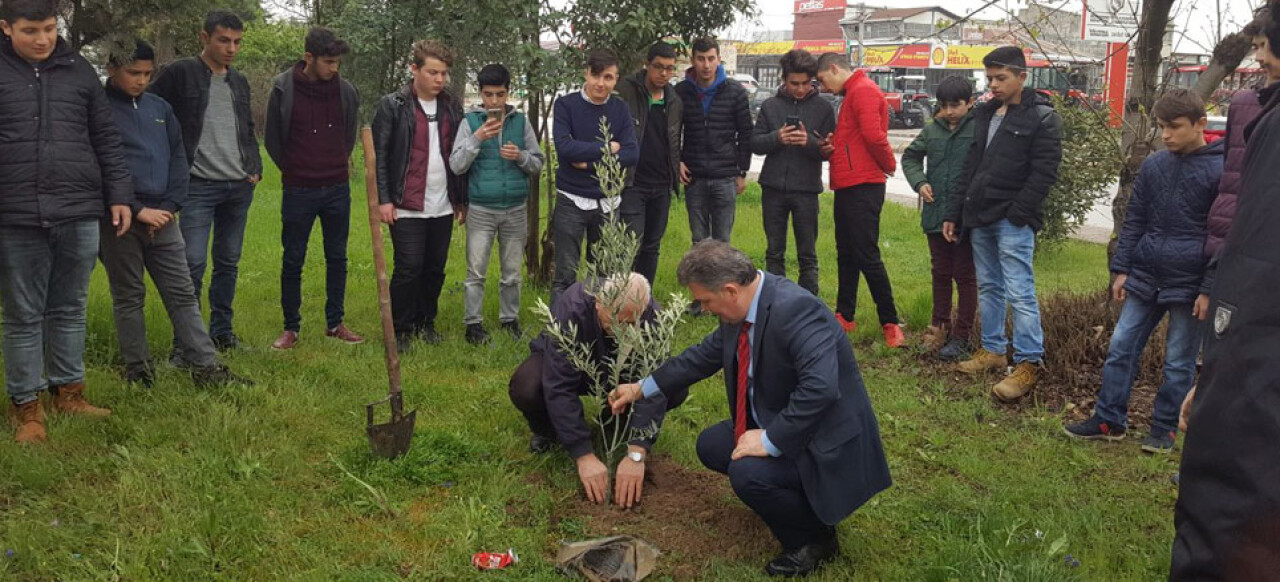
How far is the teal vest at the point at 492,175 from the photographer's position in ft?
21.4

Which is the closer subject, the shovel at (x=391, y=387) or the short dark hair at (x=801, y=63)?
the shovel at (x=391, y=387)

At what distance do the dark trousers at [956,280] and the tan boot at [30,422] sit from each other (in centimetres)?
530

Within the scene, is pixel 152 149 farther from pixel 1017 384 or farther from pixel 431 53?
pixel 1017 384

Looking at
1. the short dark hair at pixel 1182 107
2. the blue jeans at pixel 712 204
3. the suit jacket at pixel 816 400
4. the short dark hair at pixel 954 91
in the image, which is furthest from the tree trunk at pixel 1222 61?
the suit jacket at pixel 816 400

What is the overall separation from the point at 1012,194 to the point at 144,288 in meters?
4.99

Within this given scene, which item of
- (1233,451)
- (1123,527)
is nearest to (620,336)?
(1123,527)

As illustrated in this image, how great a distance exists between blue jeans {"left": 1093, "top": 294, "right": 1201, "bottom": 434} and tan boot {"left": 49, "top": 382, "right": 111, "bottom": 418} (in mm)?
5153

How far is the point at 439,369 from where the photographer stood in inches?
241

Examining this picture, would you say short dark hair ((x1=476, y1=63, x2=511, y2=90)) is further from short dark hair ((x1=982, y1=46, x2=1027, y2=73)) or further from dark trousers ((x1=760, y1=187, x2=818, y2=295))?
short dark hair ((x1=982, y1=46, x2=1027, y2=73))

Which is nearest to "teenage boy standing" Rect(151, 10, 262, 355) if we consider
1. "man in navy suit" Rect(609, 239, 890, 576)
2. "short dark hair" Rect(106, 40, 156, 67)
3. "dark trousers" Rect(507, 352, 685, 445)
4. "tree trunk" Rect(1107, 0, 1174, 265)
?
"short dark hair" Rect(106, 40, 156, 67)

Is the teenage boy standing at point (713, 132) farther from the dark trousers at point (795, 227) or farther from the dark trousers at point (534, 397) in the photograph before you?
the dark trousers at point (534, 397)

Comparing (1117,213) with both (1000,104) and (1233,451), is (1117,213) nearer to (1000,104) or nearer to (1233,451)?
(1000,104)

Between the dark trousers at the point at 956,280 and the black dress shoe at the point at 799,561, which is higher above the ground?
the dark trousers at the point at 956,280

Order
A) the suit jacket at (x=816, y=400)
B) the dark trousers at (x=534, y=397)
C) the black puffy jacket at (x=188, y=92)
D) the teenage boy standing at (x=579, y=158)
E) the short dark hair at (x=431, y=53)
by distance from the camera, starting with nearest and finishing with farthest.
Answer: the suit jacket at (x=816, y=400), the dark trousers at (x=534, y=397), the black puffy jacket at (x=188, y=92), the short dark hair at (x=431, y=53), the teenage boy standing at (x=579, y=158)
